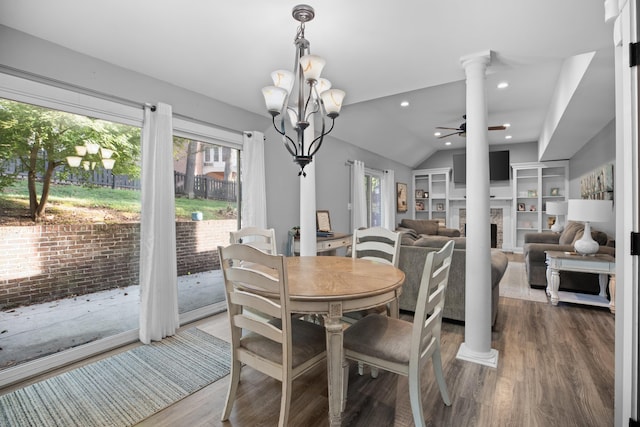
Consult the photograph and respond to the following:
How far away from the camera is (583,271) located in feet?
11.6

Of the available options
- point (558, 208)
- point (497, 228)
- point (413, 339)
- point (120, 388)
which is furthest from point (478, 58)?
point (497, 228)

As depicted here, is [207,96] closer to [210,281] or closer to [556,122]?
[210,281]

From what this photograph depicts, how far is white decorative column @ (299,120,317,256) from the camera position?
3494mm

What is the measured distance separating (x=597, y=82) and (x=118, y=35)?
4.13 meters

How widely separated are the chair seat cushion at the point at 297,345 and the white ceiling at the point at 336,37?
1.99m

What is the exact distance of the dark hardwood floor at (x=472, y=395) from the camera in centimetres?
177

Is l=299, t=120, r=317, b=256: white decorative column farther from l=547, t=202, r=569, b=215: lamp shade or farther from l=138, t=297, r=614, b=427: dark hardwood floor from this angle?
l=547, t=202, r=569, b=215: lamp shade

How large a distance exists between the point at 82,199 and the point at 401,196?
7126 mm

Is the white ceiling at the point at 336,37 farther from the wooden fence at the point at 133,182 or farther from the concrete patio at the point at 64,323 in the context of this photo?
the concrete patio at the point at 64,323

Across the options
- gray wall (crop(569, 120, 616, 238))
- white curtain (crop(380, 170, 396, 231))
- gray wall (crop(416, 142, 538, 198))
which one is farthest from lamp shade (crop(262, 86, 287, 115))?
gray wall (crop(416, 142, 538, 198))

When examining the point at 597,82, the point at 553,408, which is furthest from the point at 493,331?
the point at 597,82

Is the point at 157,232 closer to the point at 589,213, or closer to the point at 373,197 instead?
the point at 589,213

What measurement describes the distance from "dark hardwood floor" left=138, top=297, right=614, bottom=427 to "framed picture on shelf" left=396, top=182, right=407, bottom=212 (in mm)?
5621

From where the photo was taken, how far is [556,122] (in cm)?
435
